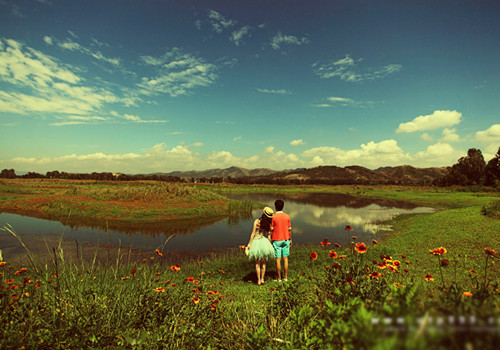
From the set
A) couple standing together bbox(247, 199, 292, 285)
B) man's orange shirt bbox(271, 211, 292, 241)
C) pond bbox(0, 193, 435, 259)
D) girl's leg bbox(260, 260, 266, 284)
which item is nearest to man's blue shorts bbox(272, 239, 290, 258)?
couple standing together bbox(247, 199, 292, 285)

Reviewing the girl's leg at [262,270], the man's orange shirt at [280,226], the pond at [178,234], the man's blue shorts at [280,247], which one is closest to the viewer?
the man's orange shirt at [280,226]

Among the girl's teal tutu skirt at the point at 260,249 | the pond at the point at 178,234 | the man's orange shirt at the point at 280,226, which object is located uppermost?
the man's orange shirt at the point at 280,226

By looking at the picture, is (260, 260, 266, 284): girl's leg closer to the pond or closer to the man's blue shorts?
the man's blue shorts

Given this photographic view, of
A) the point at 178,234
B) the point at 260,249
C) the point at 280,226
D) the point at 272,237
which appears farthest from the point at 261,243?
the point at 178,234

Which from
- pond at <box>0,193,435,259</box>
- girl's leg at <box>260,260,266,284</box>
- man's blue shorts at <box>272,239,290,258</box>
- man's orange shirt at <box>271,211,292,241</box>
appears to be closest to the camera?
man's orange shirt at <box>271,211,292,241</box>

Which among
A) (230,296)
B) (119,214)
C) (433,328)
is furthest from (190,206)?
(433,328)

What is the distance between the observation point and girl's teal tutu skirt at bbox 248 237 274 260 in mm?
8086

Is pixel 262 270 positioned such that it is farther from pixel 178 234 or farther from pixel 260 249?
pixel 178 234

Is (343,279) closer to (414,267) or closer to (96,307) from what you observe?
(96,307)

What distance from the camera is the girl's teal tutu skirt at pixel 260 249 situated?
8086 mm

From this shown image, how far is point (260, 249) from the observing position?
8.09 meters

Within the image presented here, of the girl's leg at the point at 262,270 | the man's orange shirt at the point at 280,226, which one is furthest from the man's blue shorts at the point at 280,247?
the girl's leg at the point at 262,270

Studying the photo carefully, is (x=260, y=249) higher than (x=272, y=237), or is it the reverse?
(x=272, y=237)

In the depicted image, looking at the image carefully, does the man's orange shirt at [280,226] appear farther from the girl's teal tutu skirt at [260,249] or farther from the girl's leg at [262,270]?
the girl's leg at [262,270]
